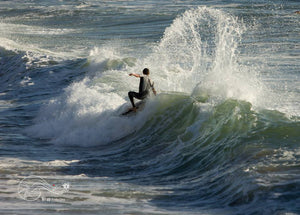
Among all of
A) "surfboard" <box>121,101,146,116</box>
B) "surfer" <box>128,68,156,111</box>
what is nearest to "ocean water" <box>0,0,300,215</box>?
"surfboard" <box>121,101,146,116</box>

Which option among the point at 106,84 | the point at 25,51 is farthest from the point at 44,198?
the point at 25,51

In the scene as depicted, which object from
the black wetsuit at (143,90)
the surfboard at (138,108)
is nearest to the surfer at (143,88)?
the black wetsuit at (143,90)

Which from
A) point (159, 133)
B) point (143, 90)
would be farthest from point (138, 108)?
point (159, 133)

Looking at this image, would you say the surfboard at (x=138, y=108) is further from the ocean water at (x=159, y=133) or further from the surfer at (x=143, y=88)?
the surfer at (x=143, y=88)

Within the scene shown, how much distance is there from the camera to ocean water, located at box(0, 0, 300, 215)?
7.97 m

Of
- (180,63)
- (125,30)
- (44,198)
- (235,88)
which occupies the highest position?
(125,30)

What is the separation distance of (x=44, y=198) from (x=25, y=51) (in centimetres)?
1979

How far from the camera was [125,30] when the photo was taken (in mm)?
35562

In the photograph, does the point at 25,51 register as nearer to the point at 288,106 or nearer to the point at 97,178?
the point at 288,106

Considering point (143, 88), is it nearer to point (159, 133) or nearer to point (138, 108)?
point (138, 108)

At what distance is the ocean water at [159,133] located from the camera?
26.2 feet

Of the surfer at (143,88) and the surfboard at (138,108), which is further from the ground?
the surfer at (143,88)

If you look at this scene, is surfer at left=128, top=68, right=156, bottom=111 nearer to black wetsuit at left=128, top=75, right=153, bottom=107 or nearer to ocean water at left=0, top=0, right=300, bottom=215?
black wetsuit at left=128, top=75, right=153, bottom=107

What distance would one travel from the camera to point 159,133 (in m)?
12.3
